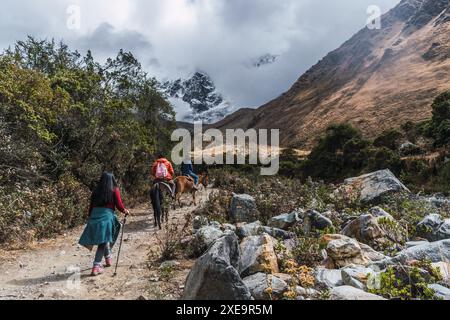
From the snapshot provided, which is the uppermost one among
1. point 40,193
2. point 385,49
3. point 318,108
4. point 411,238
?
point 385,49

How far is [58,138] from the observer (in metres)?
13.1

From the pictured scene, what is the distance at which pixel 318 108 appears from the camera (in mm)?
72250

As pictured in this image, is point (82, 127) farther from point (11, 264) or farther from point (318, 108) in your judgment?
point (318, 108)

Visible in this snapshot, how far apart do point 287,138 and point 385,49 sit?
2701cm

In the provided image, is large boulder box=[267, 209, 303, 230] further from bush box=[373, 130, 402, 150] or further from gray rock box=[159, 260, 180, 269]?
bush box=[373, 130, 402, 150]

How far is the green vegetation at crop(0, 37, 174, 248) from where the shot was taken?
33.4ft

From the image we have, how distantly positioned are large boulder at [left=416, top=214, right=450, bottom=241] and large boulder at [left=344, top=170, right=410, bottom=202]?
2430 mm

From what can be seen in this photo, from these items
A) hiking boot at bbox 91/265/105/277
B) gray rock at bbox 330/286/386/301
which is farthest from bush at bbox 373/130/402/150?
gray rock at bbox 330/286/386/301

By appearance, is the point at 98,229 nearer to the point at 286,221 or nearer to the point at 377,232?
the point at 286,221

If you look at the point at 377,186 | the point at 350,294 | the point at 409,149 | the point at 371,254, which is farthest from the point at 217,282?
the point at 409,149

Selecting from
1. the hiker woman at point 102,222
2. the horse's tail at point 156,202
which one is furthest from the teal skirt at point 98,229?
the horse's tail at point 156,202

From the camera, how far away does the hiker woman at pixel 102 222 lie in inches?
265

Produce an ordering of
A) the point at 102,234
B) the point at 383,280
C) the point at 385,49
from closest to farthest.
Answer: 1. the point at 383,280
2. the point at 102,234
3. the point at 385,49

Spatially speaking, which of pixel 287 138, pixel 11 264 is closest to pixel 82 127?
pixel 11 264
